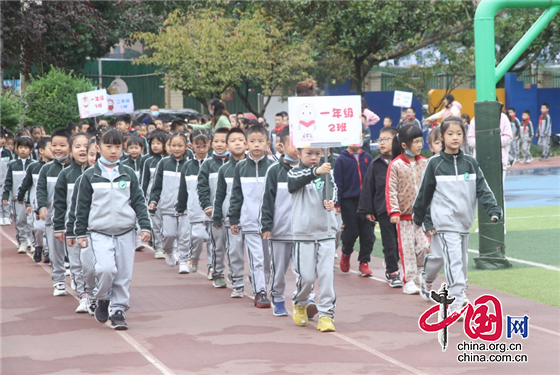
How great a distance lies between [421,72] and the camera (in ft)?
115

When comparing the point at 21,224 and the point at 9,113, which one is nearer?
the point at 21,224

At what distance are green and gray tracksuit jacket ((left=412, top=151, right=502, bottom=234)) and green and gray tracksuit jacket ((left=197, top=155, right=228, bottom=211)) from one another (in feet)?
9.65

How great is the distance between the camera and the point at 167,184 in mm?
12062

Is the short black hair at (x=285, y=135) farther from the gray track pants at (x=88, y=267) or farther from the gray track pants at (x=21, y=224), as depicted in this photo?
the gray track pants at (x=21, y=224)

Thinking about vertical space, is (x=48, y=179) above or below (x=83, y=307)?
above

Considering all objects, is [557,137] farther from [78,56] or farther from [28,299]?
[28,299]

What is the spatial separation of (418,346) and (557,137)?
94.3 feet

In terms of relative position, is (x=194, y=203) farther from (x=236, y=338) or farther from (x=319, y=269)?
(x=236, y=338)

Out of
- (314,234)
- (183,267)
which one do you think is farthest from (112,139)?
(183,267)

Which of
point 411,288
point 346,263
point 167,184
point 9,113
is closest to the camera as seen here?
point 411,288

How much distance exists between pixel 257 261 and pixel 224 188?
1102 mm

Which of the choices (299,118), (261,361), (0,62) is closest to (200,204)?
(299,118)

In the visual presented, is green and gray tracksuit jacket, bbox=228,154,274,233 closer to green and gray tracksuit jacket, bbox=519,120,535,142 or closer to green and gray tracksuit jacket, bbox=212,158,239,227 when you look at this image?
green and gray tracksuit jacket, bbox=212,158,239,227
